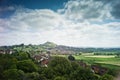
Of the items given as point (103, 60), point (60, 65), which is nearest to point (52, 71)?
point (60, 65)

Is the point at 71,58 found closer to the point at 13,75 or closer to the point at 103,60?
the point at 103,60

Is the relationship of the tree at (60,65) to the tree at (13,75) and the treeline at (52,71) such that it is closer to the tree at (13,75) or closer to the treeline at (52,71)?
the treeline at (52,71)

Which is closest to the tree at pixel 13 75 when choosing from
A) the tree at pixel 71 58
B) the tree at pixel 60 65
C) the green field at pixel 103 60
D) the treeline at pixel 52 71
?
the treeline at pixel 52 71

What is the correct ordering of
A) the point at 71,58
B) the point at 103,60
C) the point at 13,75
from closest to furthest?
the point at 103,60 < the point at 13,75 < the point at 71,58

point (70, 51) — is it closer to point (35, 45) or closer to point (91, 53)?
point (91, 53)

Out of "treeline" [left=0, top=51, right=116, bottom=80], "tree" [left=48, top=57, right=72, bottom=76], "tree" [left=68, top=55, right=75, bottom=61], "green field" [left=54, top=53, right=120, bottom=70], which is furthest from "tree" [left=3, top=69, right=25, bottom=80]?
"green field" [left=54, top=53, right=120, bottom=70]

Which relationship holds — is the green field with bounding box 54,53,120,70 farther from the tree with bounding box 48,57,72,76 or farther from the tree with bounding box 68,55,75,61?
the tree with bounding box 48,57,72,76

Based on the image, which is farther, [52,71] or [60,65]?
[60,65]

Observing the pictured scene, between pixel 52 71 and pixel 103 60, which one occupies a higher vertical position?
pixel 103 60

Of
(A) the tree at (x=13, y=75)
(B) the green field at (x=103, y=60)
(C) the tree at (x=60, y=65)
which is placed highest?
(B) the green field at (x=103, y=60)

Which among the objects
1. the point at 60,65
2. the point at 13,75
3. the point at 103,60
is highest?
the point at 103,60

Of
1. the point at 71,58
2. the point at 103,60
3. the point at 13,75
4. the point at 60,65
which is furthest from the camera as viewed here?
the point at 60,65

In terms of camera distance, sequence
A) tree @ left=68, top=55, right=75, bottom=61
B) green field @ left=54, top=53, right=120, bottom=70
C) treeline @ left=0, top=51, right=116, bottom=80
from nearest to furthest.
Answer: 1. green field @ left=54, top=53, right=120, bottom=70
2. treeline @ left=0, top=51, right=116, bottom=80
3. tree @ left=68, top=55, right=75, bottom=61
